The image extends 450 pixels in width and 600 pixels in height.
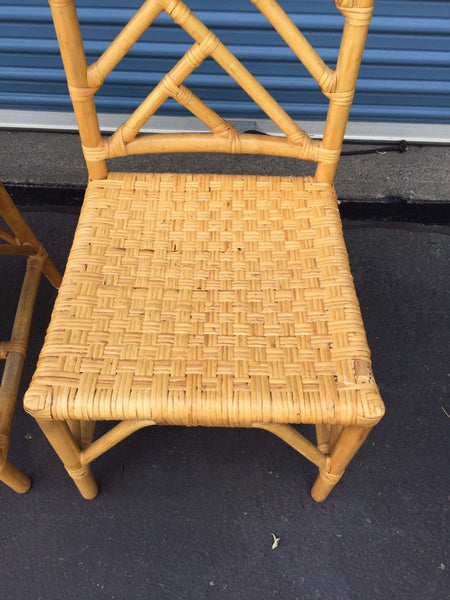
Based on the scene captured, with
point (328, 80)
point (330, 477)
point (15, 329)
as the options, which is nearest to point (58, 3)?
point (328, 80)

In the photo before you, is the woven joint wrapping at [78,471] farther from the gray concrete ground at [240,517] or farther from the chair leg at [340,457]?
the chair leg at [340,457]

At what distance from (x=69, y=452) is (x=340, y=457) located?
56 cm

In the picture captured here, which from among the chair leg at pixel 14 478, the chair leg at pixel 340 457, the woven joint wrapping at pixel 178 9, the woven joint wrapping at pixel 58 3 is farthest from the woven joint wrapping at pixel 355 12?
the chair leg at pixel 14 478

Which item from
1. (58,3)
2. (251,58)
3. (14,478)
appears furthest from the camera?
(251,58)

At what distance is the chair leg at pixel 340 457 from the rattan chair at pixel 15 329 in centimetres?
73

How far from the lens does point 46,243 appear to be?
Answer: 69.6 inches

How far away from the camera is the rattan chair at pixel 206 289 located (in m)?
0.85

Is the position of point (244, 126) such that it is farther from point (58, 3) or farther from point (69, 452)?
point (69, 452)

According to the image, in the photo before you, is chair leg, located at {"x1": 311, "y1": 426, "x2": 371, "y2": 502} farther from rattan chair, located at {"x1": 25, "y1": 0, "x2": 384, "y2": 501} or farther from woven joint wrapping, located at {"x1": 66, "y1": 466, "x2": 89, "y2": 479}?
woven joint wrapping, located at {"x1": 66, "y1": 466, "x2": 89, "y2": 479}

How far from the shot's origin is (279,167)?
197 centimetres

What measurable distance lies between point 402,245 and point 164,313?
45.0 inches

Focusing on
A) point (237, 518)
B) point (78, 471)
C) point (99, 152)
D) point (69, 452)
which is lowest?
point (237, 518)

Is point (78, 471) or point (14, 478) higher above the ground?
point (78, 471)

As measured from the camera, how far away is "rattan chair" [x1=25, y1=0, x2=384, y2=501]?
2.80 ft
